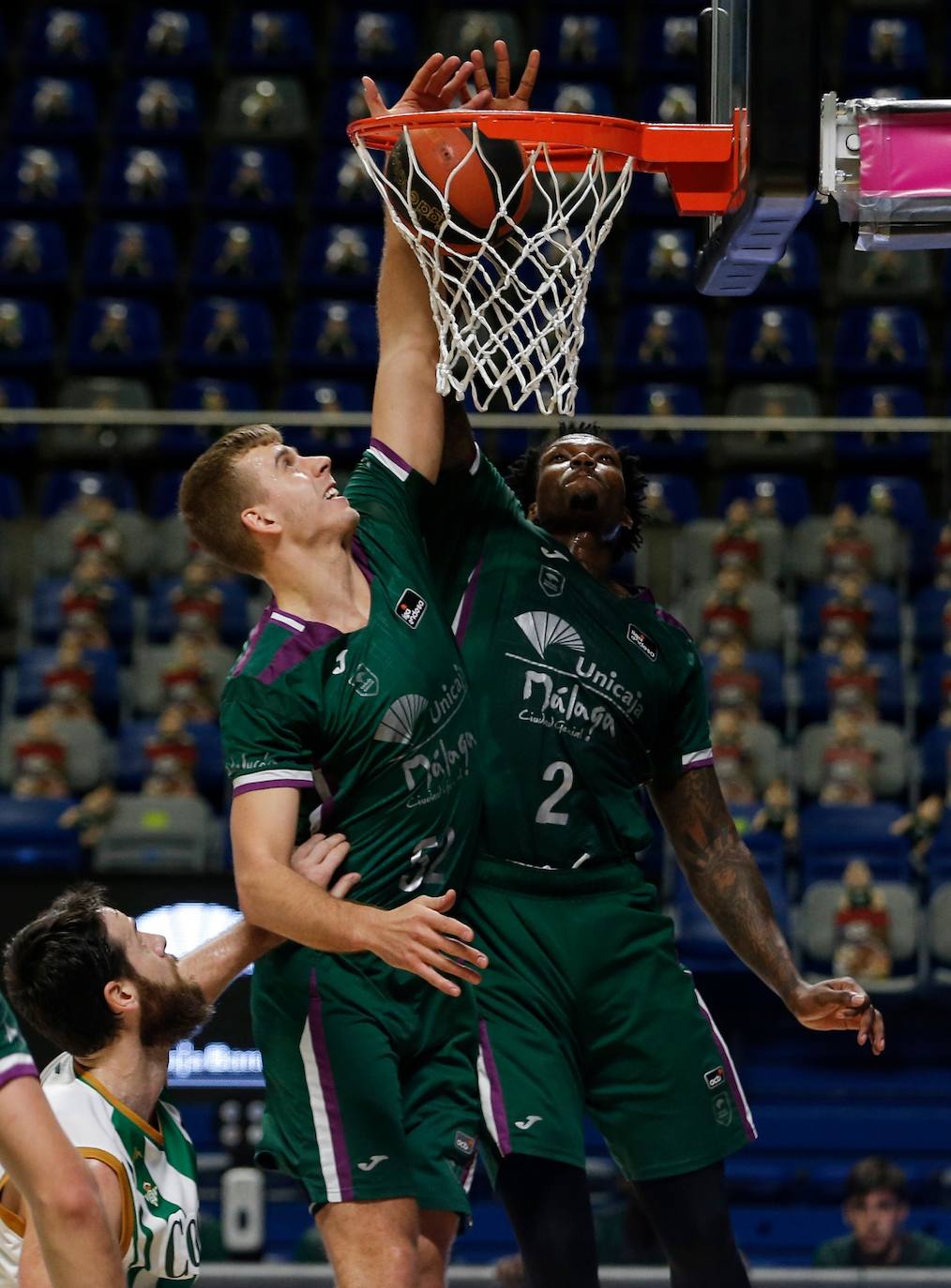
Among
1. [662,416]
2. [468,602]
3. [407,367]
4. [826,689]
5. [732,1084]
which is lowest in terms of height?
[826,689]

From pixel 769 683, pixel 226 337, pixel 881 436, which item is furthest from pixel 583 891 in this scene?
pixel 226 337

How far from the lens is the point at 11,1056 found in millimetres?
2195

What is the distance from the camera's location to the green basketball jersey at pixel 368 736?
334 cm

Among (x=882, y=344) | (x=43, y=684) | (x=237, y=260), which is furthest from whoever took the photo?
(x=237, y=260)

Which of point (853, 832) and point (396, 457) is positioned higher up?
point (396, 457)

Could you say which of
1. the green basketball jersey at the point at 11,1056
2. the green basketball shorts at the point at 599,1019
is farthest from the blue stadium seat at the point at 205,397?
the green basketball jersey at the point at 11,1056

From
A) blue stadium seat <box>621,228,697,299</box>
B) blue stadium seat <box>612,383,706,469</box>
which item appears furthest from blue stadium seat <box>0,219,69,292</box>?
blue stadium seat <box>612,383,706,469</box>

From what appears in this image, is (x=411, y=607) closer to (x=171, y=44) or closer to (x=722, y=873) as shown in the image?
(x=722, y=873)

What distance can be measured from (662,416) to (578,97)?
11.6 ft

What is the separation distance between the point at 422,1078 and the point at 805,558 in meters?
7.30

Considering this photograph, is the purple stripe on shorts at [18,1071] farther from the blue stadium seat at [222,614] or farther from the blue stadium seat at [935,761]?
the blue stadium seat at [222,614]

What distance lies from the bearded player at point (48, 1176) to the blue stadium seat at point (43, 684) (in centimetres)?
775

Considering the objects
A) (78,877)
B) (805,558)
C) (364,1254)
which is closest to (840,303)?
(805,558)

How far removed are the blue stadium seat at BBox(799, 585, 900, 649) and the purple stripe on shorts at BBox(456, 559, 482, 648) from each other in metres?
6.46
